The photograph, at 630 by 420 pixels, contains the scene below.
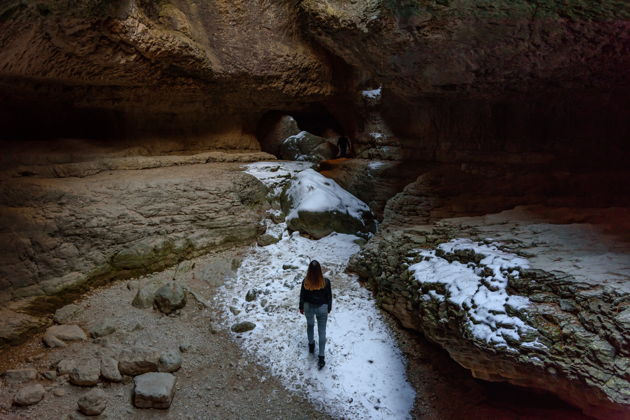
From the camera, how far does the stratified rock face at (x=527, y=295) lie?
337 cm

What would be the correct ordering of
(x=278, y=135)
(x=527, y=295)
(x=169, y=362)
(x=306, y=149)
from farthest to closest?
(x=278, y=135)
(x=306, y=149)
(x=169, y=362)
(x=527, y=295)

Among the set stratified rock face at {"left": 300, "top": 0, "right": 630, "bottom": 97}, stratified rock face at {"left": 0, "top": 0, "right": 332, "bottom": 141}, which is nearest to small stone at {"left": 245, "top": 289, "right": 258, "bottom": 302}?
stratified rock face at {"left": 0, "top": 0, "right": 332, "bottom": 141}

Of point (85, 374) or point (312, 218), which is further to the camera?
point (312, 218)

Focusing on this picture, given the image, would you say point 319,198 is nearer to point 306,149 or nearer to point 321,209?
point 321,209

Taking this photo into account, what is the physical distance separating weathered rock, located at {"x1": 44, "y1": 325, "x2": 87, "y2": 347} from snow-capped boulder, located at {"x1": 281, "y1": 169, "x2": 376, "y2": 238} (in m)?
4.24

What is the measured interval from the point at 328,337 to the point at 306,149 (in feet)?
30.5

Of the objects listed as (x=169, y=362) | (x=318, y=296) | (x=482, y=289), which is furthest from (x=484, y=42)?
(x=169, y=362)

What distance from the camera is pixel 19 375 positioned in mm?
4215

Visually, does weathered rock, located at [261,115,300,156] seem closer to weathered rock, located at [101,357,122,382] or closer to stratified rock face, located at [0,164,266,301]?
stratified rock face, located at [0,164,266,301]

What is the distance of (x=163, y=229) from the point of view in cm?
674

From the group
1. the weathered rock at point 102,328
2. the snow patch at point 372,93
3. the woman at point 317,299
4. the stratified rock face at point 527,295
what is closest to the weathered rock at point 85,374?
the weathered rock at point 102,328

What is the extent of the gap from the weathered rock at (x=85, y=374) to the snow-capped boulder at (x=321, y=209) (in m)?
4.43

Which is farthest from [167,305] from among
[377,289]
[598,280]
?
[598,280]

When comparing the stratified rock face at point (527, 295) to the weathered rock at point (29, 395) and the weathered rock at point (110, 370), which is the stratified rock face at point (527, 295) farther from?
the weathered rock at point (29, 395)
